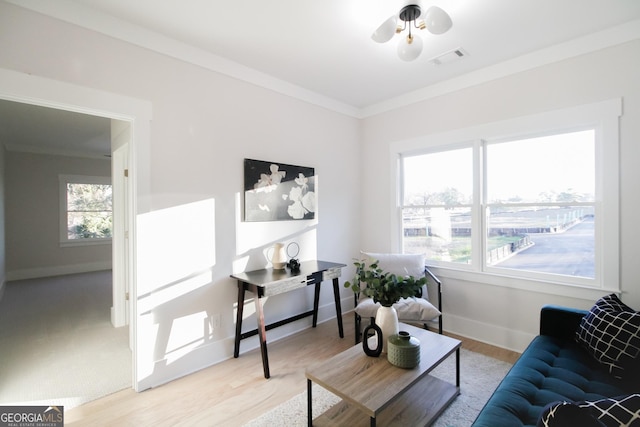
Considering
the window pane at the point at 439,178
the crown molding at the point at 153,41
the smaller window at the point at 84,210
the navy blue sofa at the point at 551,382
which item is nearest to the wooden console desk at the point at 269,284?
the window pane at the point at 439,178

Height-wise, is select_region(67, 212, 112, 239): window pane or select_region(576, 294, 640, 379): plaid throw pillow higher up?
select_region(67, 212, 112, 239): window pane

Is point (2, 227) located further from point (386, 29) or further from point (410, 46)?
point (410, 46)

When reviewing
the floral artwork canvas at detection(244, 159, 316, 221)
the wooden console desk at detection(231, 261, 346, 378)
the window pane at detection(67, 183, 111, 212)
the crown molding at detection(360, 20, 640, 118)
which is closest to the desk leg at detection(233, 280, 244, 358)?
the wooden console desk at detection(231, 261, 346, 378)

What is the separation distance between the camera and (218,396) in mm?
2139

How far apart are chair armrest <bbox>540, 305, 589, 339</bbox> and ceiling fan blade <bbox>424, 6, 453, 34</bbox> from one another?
2066 millimetres

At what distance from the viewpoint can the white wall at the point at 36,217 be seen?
5676 millimetres

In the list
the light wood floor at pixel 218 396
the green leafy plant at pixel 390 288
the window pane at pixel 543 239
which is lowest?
the light wood floor at pixel 218 396

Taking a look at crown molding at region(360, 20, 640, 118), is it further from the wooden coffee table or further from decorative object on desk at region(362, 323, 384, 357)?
decorative object on desk at region(362, 323, 384, 357)

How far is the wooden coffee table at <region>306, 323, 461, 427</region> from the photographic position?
148 centimetres

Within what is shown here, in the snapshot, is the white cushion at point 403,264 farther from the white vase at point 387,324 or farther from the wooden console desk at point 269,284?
the white vase at point 387,324

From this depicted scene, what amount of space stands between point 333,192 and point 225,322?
6.39 ft

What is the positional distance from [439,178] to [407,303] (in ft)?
5.03

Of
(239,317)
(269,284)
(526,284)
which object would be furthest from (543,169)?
(239,317)

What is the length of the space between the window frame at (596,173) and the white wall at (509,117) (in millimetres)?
52
